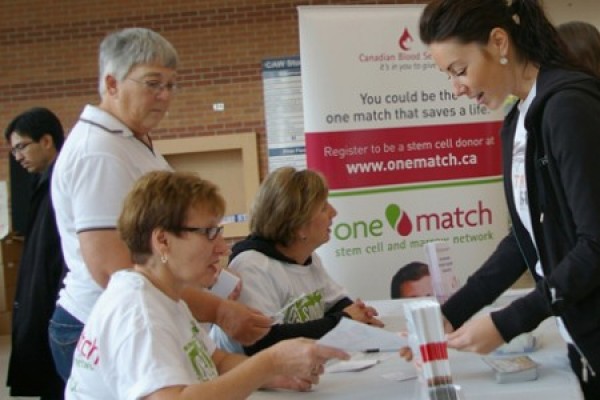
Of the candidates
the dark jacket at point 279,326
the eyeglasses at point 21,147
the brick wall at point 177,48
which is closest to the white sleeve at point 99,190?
the dark jacket at point 279,326

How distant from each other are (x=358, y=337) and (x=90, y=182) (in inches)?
32.0

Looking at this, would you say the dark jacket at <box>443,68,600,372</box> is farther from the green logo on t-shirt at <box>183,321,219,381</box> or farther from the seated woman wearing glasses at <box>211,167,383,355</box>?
the seated woman wearing glasses at <box>211,167,383,355</box>

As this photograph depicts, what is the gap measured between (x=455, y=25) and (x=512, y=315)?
1.98 ft

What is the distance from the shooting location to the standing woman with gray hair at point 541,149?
4.25ft

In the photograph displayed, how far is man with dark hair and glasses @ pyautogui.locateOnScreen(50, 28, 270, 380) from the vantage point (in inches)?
67.5

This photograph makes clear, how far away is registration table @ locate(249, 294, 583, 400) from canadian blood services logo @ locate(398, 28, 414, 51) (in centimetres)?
214

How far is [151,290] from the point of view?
4.44 feet

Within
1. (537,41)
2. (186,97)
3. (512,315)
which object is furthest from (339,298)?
(186,97)

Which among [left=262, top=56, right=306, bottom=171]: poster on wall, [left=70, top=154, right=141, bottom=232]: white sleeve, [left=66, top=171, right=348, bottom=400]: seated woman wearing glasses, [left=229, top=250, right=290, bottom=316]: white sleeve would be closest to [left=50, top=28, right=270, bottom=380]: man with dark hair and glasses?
[left=70, top=154, right=141, bottom=232]: white sleeve

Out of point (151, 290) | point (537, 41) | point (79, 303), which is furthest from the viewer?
point (79, 303)

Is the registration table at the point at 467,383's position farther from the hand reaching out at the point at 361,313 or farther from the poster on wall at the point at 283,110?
the poster on wall at the point at 283,110

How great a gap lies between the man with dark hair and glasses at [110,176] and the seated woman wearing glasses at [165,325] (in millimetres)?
255

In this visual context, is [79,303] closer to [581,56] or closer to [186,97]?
[581,56]

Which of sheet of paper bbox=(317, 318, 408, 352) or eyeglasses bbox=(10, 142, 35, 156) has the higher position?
eyeglasses bbox=(10, 142, 35, 156)
